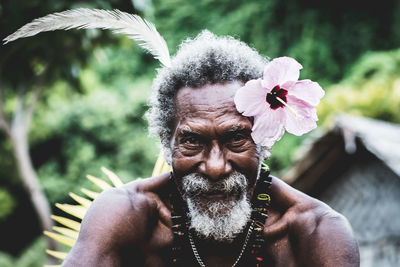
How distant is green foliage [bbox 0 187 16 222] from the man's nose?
12.1 metres

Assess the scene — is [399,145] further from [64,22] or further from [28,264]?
[28,264]

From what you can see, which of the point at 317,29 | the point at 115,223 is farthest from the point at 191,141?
the point at 317,29

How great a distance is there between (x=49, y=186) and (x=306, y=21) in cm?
867

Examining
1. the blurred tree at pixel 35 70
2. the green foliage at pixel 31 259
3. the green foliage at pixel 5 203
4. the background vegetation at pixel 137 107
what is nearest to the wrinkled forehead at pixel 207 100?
the blurred tree at pixel 35 70

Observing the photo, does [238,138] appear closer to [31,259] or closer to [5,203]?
[31,259]

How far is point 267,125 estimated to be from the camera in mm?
2082

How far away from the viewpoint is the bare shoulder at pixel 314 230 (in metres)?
2.03

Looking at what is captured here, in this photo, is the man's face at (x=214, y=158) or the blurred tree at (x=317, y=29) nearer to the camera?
the man's face at (x=214, y=158)

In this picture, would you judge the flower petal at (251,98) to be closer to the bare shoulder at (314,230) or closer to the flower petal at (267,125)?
the flower petal at (267,125)

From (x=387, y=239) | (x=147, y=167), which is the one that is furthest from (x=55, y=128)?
(x=387, y=239)

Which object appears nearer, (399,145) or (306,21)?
(399,145)

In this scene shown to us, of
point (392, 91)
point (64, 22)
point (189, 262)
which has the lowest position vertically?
point (392, 91)

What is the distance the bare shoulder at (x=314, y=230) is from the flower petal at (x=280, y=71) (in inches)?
23.0

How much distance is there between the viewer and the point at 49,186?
13.3 meters
